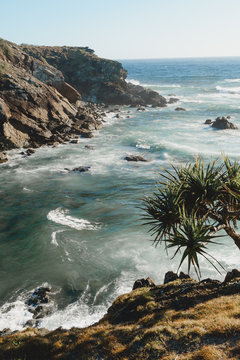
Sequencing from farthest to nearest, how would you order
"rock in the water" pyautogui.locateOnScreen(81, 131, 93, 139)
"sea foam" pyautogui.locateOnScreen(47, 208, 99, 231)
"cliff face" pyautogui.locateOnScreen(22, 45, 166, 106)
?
"cliff face" pyautogui.locateOnScreen(22, 45, 166, 106) < "rock in the water" pyautogui.locateOnScreen(81, 131, 93, 139) < "sea foam" pyautogui.locateOnScreen(47, 208, 99, 231)

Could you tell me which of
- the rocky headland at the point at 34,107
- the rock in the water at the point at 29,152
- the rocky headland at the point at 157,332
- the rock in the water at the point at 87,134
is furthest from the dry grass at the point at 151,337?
the rock in the water at the point at 87,134

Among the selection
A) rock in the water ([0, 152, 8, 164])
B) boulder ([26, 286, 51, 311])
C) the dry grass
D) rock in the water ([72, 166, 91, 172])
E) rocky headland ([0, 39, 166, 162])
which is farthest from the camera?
rocky headland ([0, 39, 166, 162])

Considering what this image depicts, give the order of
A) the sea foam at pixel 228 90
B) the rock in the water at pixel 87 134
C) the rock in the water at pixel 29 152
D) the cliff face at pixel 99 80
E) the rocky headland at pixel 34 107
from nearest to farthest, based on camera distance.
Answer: the rock in the water at pixel 29 152 → the rocky headland at pixel 34 107 → the rock in the water at pixel 87 134 → the cliff face at pixel 99 80 → the sea foam at pixel 228 90

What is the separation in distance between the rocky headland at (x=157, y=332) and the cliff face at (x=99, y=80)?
74172 millimetres

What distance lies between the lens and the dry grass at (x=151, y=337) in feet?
27.5

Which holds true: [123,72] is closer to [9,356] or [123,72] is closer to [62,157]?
[62,157]

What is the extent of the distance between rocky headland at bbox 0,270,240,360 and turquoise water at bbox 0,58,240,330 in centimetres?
269

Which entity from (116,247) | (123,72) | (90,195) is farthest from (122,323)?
(123,72)

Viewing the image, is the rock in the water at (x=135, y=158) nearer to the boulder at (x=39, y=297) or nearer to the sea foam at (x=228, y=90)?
the boulder at (x=39, y=297)

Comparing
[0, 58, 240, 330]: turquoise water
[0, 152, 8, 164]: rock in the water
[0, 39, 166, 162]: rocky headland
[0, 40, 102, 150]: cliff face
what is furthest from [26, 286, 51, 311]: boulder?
[0, 40, 102, 150]: cliff face

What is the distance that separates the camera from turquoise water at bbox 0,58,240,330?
15.0m

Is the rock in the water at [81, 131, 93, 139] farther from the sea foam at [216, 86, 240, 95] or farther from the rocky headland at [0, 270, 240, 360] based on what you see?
the sea foam at [216, 86, 240, 95]

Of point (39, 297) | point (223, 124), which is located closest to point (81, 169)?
point (39, 297)

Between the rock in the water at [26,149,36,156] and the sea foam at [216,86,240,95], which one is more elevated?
the sea foam at [216,86,240,95]
